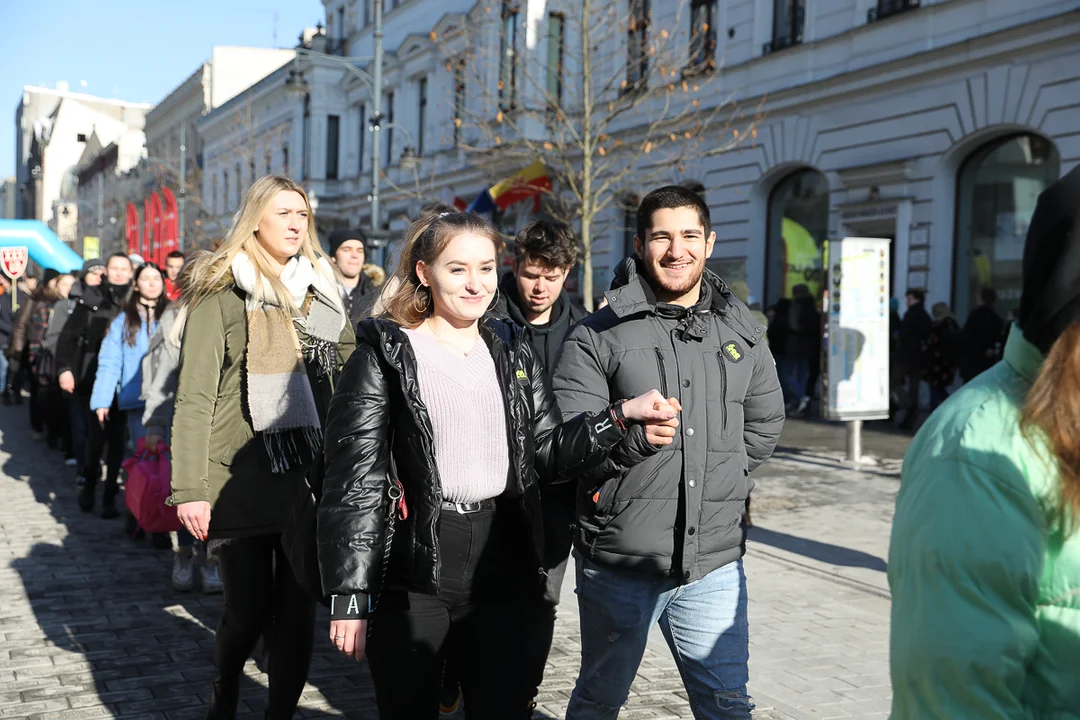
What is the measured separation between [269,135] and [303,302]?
147 feet

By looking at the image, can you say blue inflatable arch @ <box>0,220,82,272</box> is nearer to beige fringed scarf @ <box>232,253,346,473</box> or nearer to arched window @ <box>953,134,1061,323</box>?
arched window @ <box>953,134,1061,323</box>

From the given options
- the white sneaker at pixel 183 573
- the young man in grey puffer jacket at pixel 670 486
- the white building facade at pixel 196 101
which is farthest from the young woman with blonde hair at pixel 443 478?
the white building facade at pixel 196 101

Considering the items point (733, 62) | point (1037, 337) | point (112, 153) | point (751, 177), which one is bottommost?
point (1037, 337)

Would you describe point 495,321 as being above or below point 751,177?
below

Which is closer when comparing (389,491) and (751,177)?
(389,491)

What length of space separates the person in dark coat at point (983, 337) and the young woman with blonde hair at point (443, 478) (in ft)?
42.0

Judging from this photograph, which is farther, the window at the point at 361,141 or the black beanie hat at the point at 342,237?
the window at the point at 361,141

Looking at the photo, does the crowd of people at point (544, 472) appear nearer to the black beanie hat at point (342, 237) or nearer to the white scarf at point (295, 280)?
the white scarf at point (295, 280)

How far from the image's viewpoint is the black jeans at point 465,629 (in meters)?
2.96

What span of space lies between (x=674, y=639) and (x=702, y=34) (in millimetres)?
19944

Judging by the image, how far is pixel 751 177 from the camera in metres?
21.0

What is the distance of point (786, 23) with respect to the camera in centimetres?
2020

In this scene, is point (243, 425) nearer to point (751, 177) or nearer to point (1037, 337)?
point (1037, 337)

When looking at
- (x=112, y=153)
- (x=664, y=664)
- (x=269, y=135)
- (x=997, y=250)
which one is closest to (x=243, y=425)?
(x=664, y=664)
